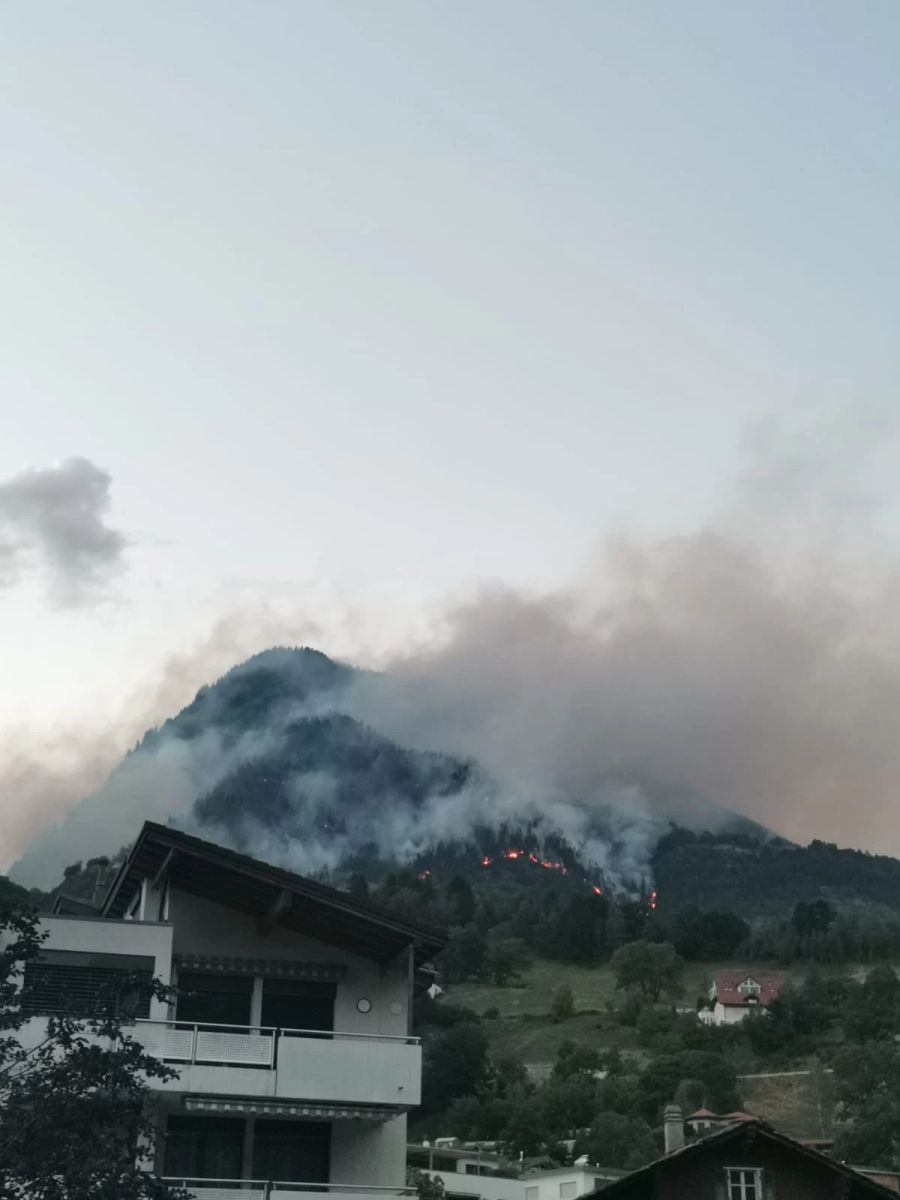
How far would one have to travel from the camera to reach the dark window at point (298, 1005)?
3322cm

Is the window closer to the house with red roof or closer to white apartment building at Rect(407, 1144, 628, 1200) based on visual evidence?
white apartment building at Rect(407, 1144, 628, 1200)

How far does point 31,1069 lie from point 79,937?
8.81m

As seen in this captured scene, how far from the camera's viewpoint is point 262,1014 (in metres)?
33.1

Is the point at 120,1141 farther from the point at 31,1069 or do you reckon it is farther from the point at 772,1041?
the point at 772,1041

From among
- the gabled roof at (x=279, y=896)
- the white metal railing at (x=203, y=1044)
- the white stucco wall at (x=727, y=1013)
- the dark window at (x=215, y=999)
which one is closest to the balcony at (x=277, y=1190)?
the white metal railing at (x=203, y=1044)

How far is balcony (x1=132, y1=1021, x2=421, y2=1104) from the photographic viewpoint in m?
30.6

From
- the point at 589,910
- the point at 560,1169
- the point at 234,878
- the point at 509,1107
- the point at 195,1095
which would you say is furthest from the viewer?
the point at 589,910

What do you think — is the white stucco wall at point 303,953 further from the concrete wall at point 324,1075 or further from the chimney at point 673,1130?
the chimney at point 673,1130

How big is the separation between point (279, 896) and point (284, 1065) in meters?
3.51

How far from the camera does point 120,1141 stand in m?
22.2

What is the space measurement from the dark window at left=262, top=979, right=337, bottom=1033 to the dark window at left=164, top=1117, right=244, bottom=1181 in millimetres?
2328

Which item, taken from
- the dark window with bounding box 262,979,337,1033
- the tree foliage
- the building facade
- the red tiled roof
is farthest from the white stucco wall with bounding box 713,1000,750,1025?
the tree foliage

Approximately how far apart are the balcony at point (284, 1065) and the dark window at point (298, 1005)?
112cm

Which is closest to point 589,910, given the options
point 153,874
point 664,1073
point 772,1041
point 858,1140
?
point 772,1041
